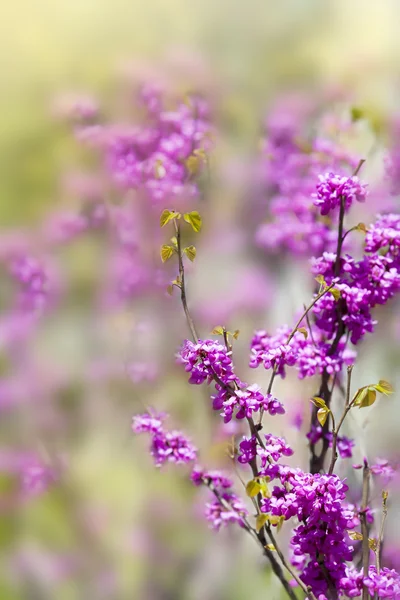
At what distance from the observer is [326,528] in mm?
1076

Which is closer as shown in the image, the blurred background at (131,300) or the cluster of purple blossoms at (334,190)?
the cluster of purple blossoms at (334,190)

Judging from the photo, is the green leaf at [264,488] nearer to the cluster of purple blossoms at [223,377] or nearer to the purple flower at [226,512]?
the cluster of purple blossoms at [223,377]

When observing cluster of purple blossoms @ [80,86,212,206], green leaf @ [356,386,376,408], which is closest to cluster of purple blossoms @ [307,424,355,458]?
green leaf @ [356,386,376,408]

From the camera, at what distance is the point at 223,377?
3.57ft

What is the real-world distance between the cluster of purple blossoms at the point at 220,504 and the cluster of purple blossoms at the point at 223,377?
0.25 m

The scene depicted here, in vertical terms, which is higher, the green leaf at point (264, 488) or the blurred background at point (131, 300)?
the blurred background at point (131, 300)

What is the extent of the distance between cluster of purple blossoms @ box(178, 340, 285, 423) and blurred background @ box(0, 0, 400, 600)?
0.55m

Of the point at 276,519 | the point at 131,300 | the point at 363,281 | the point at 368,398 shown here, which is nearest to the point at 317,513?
the point at 276,519

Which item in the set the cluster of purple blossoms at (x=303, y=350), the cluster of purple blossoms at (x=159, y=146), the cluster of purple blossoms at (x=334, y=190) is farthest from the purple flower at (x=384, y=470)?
the cluster of purple blossoms at (x=159, y=146)

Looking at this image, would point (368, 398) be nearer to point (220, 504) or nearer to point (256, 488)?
point (256, 488)

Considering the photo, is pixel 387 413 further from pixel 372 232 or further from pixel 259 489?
pixel 259 489

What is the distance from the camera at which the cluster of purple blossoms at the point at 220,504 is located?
50.2 inches

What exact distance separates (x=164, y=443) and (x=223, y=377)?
0.22 meters

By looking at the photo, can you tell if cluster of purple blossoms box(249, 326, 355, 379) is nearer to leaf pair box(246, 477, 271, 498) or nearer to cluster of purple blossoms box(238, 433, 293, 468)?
cluster of purple blossoms box(238, 433, 293, 468)
